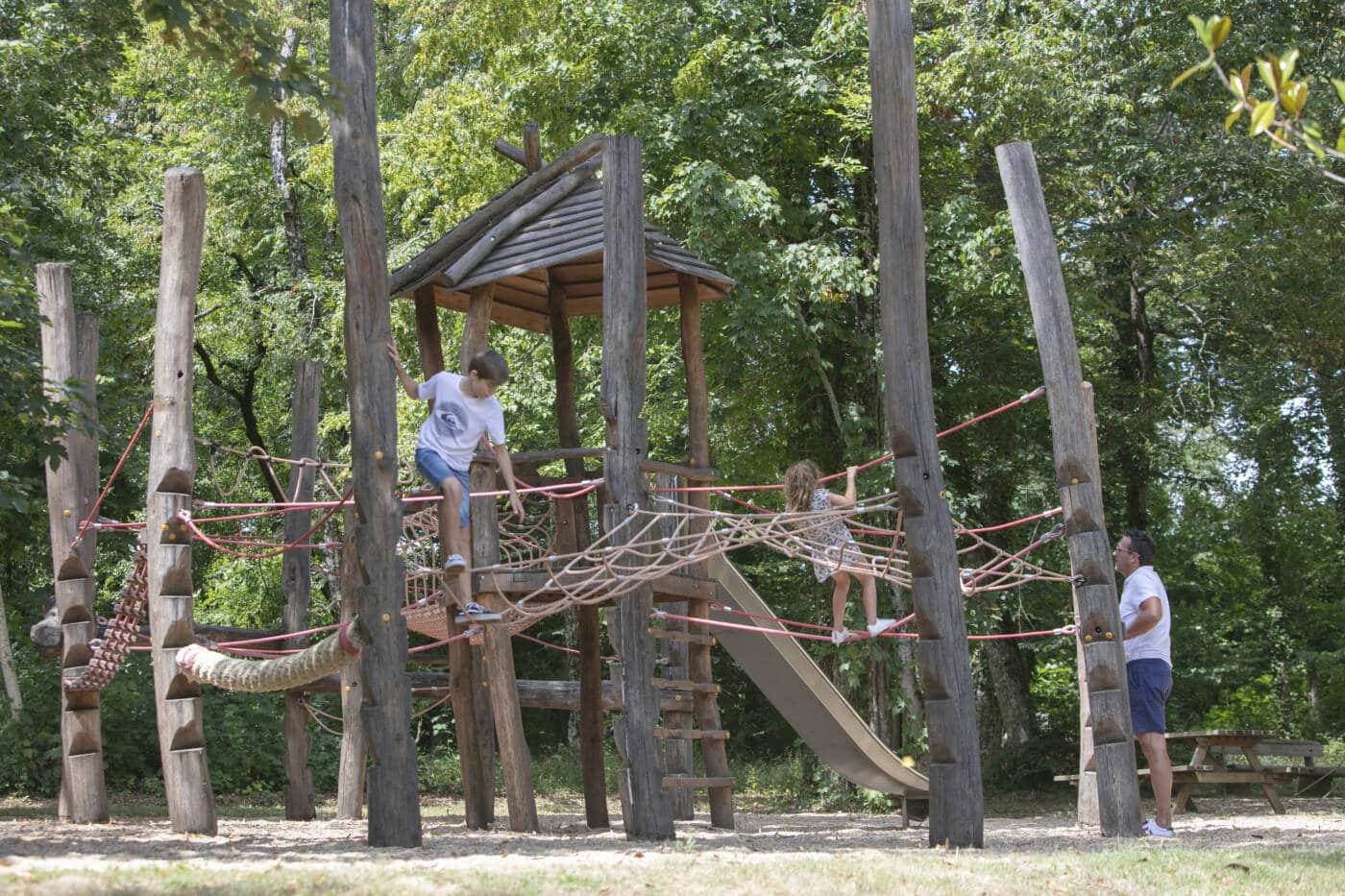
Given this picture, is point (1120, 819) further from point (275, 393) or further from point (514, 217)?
point (275, 393)

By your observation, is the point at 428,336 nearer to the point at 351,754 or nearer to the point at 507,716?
the point at 507,716

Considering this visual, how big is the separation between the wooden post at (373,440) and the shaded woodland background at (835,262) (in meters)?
5.89

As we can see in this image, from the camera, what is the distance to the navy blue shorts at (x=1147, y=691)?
8.48 meters

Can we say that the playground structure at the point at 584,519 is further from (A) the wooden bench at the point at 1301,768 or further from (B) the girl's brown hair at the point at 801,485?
(A) the wooden bench at the point at 1301,768

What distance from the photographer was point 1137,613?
852 centimetres

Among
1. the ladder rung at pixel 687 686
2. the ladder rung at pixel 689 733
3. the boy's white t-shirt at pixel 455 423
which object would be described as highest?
the boy's white t-shirt at pixel 455 423

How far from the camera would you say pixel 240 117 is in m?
21.2

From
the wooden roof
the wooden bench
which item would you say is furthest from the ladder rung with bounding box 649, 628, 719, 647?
the wooden bench

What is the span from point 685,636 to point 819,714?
1147 millimetres

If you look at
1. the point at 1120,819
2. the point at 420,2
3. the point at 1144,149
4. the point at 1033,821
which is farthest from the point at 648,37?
the point at 1120,819

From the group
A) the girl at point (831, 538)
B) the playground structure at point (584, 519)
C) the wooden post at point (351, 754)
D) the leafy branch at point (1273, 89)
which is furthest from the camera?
the wooden post at point (351, 754)

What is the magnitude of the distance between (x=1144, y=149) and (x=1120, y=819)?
29.2 ft

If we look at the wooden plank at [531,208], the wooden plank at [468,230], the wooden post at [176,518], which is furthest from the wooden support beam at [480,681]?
the wooden post at [176,518]

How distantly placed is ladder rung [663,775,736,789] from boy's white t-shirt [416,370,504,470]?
82.9 inches
